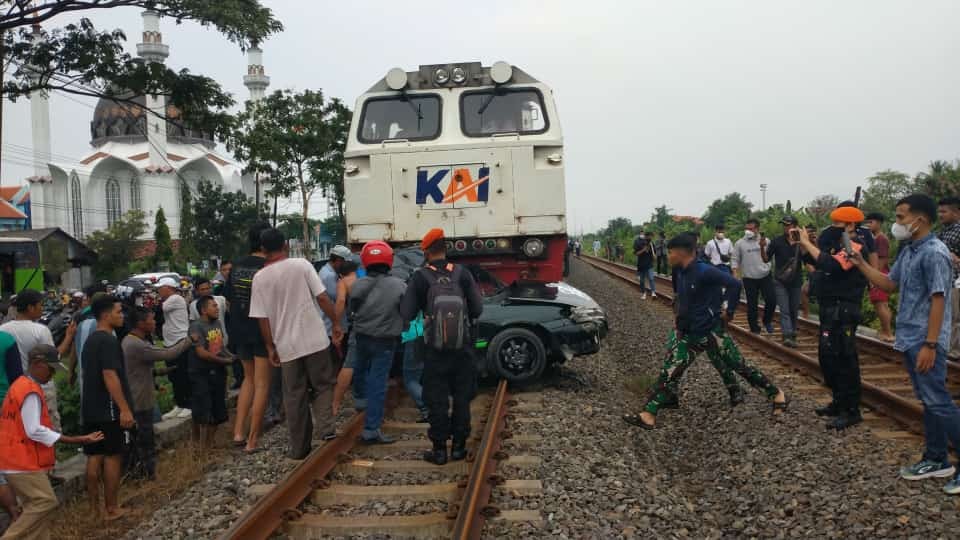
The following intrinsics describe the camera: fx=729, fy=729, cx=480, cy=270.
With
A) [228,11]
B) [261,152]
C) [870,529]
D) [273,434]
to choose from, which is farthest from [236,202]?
[870,529]

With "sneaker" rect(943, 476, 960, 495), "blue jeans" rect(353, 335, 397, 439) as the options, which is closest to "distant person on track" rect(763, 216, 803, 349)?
"sneaker" rect(943, 476, 960, 495)

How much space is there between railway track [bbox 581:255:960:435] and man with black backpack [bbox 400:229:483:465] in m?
3.78

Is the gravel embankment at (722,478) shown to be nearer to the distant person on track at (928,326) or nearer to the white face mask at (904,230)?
the distant person on track at (928,326)

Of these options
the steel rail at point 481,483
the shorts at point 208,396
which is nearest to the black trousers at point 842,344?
the steel rail at point 481,483

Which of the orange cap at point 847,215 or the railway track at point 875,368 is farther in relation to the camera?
the railway track at point 875,368

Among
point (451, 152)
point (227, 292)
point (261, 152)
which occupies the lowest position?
point (227, 292)

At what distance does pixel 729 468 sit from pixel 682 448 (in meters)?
0.86

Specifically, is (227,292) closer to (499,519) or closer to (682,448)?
(499,519)

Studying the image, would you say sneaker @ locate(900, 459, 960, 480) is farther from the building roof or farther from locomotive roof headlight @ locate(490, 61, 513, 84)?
the building roof

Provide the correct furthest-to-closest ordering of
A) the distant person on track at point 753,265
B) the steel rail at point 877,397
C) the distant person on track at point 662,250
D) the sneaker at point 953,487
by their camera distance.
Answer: the distant person on track at point 662,250 → the distant person on track at point 753,265 → the steel rail at point 877,397 → the sneaker at point 953,487

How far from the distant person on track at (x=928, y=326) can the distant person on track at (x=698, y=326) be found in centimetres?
176

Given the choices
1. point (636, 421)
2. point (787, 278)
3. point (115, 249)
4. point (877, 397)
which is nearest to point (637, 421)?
point (636, 421)

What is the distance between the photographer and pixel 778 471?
5.36m

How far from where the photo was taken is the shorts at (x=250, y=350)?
253 inches
